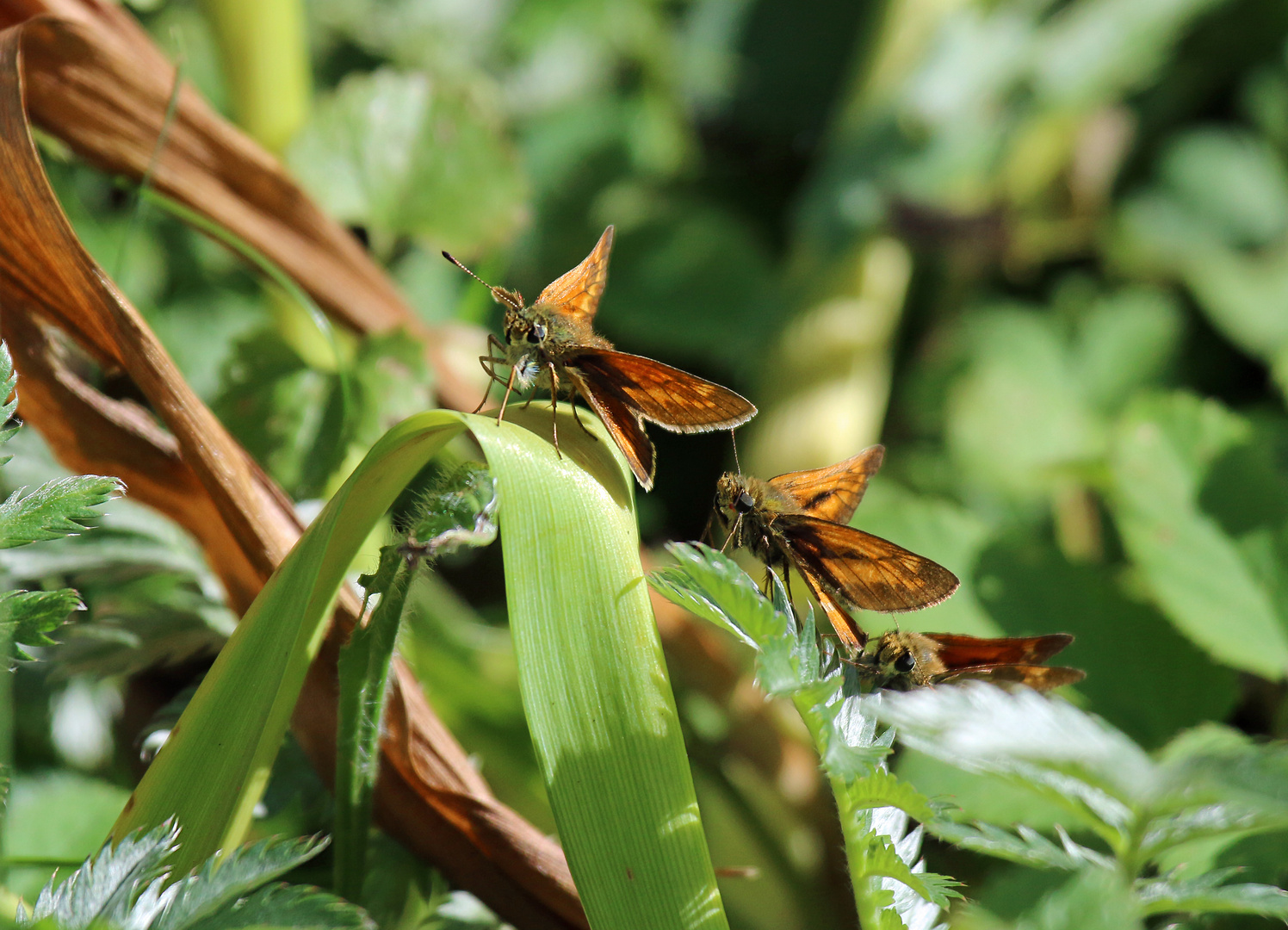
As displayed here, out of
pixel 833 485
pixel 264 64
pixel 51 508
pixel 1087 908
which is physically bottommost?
pixel 1087 908

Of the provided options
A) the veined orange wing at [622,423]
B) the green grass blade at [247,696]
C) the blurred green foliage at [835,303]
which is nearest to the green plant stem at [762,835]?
the blurred green foliage at [835,303]

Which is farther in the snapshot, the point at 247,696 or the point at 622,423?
the point at 622,423

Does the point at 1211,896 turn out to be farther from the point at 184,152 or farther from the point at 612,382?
the point at 184,152

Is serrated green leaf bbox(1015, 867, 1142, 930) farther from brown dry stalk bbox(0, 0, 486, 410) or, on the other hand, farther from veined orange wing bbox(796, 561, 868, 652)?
brown dry stalk bbox(0, 0, 486, 410)

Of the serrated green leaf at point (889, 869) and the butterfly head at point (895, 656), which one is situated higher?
the butterfly head at point (895, 656)

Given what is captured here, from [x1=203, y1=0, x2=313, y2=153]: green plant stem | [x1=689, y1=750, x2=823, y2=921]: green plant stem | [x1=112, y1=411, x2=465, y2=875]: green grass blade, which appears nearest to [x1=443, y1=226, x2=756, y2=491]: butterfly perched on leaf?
[x1=112, y1=411, x2=465, y2=875]: green grass blade

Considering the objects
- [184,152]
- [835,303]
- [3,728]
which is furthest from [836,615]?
[835,303]

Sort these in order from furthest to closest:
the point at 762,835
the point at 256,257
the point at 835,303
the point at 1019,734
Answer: the point at 835,303, the point at 762,835, the point at 256,257, the point at 1019,734

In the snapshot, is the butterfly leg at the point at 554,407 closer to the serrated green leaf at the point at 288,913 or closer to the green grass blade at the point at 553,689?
the green grass blade at the point at 553,689
